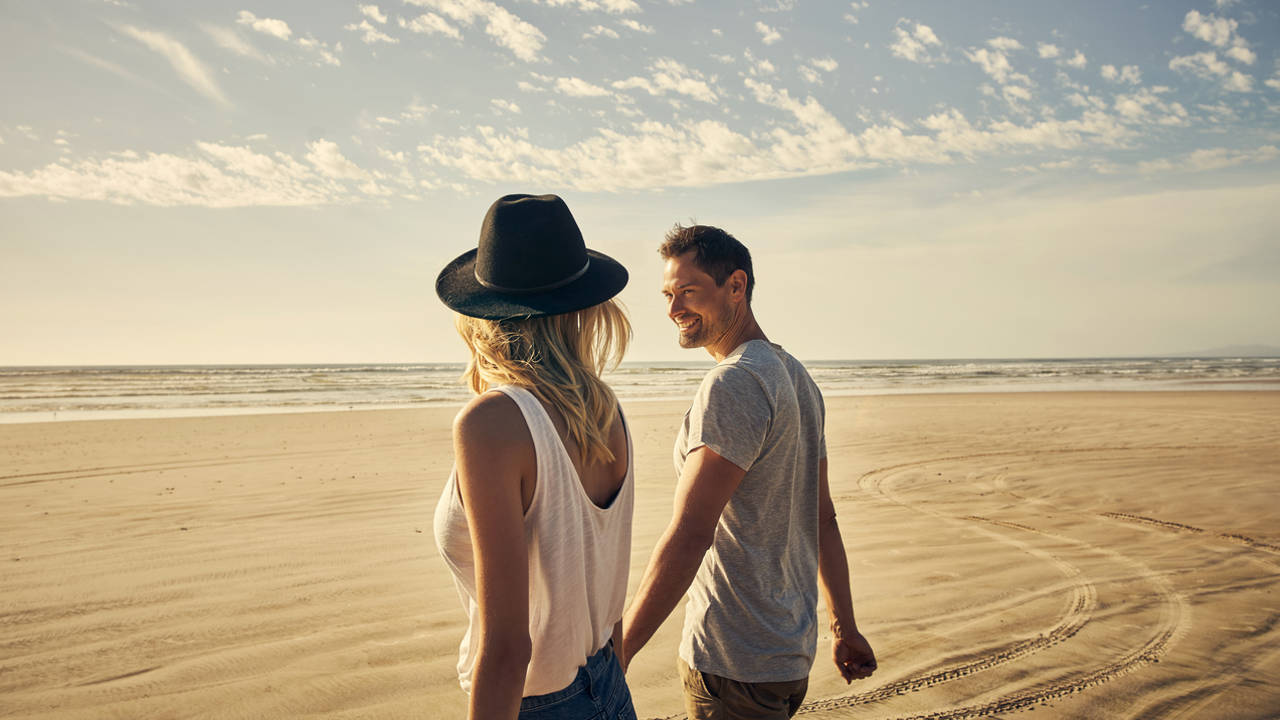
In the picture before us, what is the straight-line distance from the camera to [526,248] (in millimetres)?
1369

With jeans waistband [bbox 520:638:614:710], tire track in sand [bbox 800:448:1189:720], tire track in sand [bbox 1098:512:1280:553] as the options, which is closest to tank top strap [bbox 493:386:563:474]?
jeans waistband [bbox 520:638:614:710]

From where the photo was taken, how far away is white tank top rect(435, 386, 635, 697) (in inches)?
48.1

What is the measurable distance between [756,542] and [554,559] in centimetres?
72

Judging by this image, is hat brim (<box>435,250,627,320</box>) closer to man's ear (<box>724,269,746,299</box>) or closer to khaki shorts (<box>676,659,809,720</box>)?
man's ear (<box>724,269,746,299</box>)

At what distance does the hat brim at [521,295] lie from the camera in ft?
4.43

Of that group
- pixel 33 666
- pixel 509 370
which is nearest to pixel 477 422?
pixel 509 370

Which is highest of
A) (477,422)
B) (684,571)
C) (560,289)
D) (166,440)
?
(560,289)

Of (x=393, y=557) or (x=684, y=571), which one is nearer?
(x=684, y=571)

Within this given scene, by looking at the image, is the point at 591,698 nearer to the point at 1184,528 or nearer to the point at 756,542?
the point at 756,542

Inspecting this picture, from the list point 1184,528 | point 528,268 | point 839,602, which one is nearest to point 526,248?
point 528,268

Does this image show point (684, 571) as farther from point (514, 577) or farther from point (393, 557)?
point (393, 557)

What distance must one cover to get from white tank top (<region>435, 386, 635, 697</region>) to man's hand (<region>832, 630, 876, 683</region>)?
108cm

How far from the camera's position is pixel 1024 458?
34.6 ft

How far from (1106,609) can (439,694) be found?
425 centimetres
